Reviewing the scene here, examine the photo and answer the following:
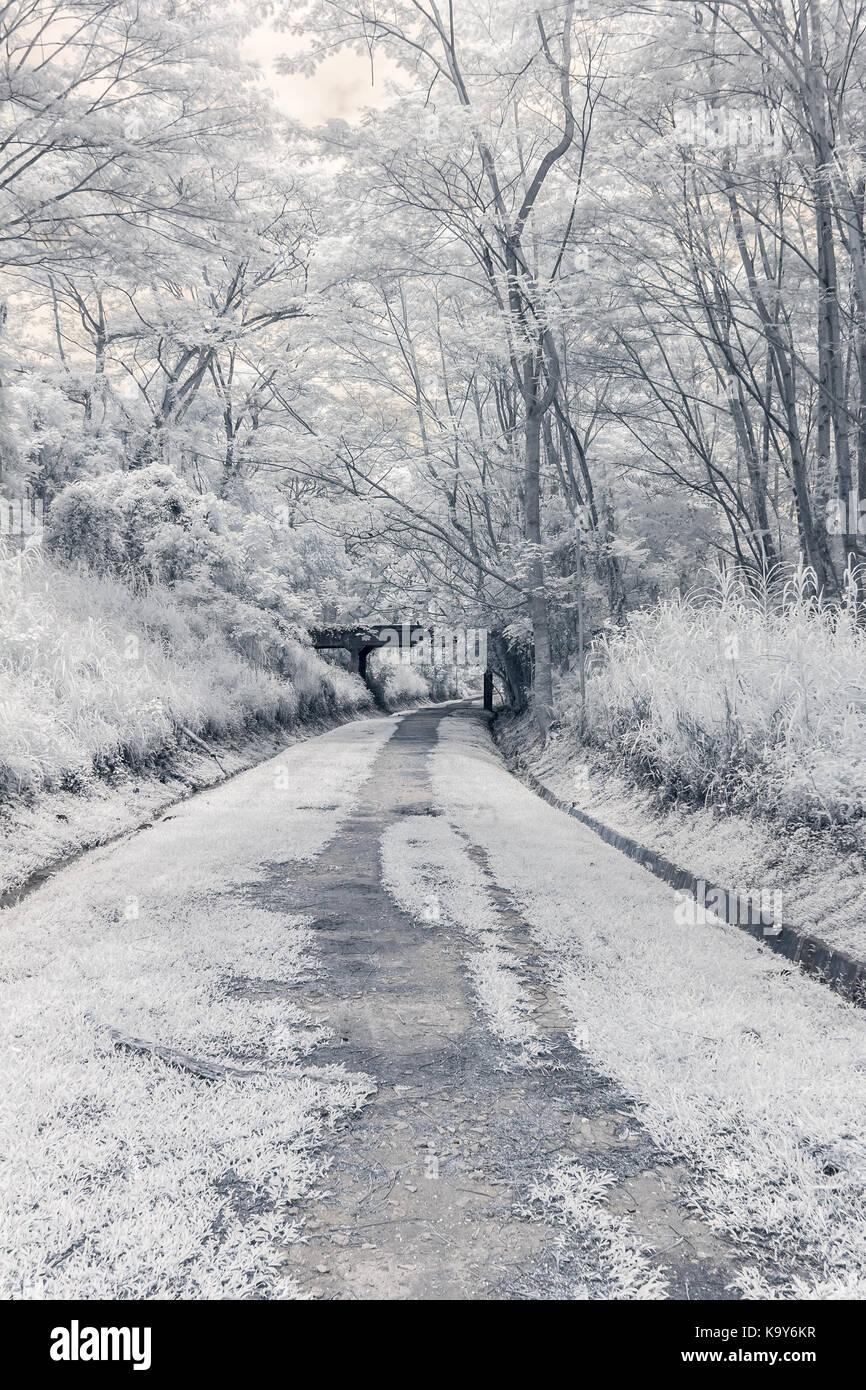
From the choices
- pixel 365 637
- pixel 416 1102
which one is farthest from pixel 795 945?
pixel 365 637

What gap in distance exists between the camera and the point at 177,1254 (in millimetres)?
1842

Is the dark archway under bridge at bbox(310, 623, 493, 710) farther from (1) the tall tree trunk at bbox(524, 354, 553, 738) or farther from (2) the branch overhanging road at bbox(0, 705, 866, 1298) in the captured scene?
(2) the branch overhanging road at bbox(0, 705, 866, 1298)

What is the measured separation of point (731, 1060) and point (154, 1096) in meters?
1.88

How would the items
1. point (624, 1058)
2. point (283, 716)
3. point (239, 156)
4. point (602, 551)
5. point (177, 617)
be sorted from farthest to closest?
point (602, 551) < point (283, 716) < point (177, 617) < point (239, 156) < point (624, 1058)

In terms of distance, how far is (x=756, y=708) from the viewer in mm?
6332

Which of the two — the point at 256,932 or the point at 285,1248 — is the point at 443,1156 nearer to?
the point at 285,1248

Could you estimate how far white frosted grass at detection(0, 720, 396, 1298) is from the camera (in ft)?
6.04

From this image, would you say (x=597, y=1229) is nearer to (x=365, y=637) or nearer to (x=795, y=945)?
(x=795, y=945)

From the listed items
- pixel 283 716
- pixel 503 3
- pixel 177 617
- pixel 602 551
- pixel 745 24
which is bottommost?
pixel 283 716

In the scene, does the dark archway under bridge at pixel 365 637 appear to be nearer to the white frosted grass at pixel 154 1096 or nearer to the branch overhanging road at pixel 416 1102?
the white frosted grass at pixel 154 1096

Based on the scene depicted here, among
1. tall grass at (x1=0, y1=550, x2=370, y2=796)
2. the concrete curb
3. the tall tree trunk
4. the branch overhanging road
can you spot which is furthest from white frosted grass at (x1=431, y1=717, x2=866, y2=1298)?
the tall tree trunk
